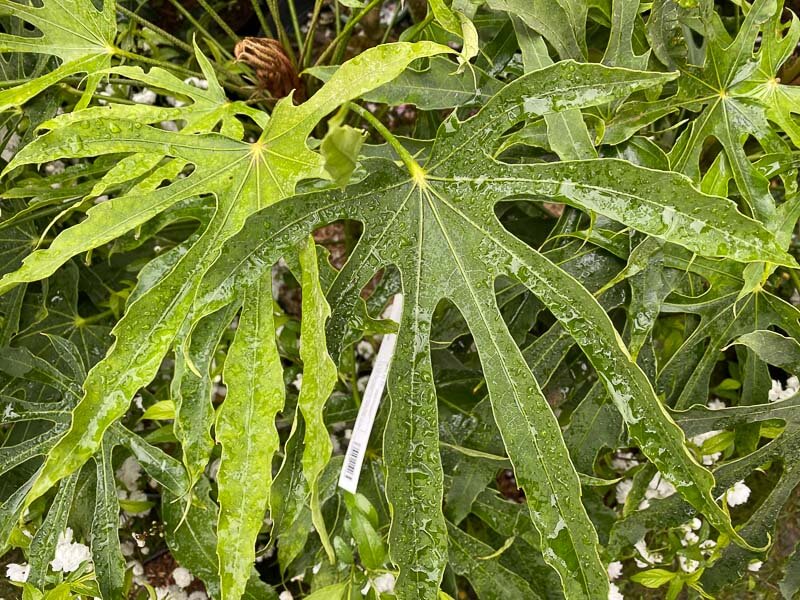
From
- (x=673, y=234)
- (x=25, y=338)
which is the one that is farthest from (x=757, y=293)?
(x=25, y=338)

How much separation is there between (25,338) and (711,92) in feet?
3.23

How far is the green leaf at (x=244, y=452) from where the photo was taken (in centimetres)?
56

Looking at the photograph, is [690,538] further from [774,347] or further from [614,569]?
[774,347]

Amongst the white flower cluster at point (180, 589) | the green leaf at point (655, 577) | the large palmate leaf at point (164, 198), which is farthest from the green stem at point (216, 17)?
the green leaf at point (655, 577)

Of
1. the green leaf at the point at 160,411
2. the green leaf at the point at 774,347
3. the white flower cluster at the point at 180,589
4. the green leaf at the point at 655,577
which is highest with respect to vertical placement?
the green leaf at the point at 774,347

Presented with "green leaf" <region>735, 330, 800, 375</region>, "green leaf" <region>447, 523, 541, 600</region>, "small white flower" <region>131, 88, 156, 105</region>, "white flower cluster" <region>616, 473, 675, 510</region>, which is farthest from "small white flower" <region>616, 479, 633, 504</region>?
"small white flower" <region>131, 88, 156, 105</region>

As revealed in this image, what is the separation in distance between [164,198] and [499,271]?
0.31 meters

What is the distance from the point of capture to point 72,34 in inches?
28.0

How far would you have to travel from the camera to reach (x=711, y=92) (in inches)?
26.5

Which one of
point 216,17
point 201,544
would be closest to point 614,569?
point 201,544

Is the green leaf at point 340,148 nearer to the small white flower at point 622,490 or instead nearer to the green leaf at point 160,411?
the green leaf at point 160,411

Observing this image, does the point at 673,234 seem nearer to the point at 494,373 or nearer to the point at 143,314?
the point at 494,373

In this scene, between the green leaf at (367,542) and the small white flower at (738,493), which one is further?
the small white flower at (738,493)

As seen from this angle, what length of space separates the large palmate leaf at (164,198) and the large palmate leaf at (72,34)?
17 cm
